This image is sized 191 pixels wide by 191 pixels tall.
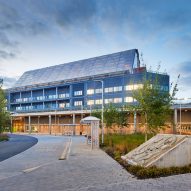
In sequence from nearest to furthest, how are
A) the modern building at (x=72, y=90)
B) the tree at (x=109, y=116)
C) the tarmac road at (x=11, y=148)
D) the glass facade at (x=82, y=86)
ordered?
the tarmac road at (x=11, y=148)
the tree at (x=109, y=116)
the modern building at (x=72, y=90)
the glass facade at (x=82, y=86)

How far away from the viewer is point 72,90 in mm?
98062

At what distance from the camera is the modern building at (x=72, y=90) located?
84.7 meters

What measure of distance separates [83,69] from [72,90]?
11.7 meters

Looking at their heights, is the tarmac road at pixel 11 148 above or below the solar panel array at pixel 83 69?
below

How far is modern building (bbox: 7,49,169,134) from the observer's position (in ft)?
278

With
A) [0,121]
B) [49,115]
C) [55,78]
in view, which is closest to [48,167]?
[0,121]

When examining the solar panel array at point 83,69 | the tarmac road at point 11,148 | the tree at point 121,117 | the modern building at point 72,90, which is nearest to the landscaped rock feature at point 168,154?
the tarmac road at point 11,148

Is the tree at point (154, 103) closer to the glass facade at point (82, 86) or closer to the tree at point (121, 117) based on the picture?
the tree at point (121, 117)

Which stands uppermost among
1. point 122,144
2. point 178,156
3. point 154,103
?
point 154,103

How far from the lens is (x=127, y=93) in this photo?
85125mm

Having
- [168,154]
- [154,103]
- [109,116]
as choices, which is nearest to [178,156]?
[168,154]

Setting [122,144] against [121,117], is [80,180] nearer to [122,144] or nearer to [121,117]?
[122,144]

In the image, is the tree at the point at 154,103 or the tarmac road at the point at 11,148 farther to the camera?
the tree at the point at 154,103

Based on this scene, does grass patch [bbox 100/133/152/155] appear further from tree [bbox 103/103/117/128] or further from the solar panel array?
the solar panel array
